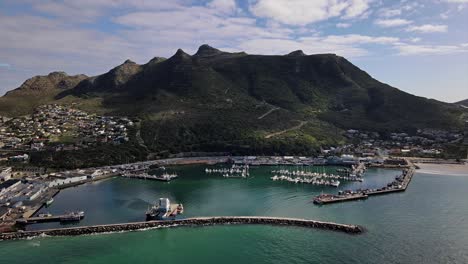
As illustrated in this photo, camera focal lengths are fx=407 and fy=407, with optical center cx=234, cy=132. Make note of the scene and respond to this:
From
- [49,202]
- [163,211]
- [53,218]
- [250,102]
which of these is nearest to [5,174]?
[49,202]

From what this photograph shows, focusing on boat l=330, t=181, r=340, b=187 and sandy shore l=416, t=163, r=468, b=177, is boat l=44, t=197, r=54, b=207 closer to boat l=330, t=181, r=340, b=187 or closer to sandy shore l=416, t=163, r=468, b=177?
boat l=330, t=181, r=340, b=187

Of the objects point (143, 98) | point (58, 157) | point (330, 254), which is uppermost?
point (143, 98)

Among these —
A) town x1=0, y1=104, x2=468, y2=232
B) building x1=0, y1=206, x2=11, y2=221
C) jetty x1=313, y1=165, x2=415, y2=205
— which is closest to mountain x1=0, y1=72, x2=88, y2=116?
town x1=0, y1=104, x2=468, y2=232

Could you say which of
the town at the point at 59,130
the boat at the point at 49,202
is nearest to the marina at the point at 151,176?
the town at the point at 59,130

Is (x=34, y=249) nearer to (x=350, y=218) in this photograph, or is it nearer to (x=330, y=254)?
(x=330, y=254)

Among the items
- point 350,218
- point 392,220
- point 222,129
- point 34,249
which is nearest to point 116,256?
point 34,249

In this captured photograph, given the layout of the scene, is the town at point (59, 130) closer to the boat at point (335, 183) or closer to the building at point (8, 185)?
the building at point (8, 185)
